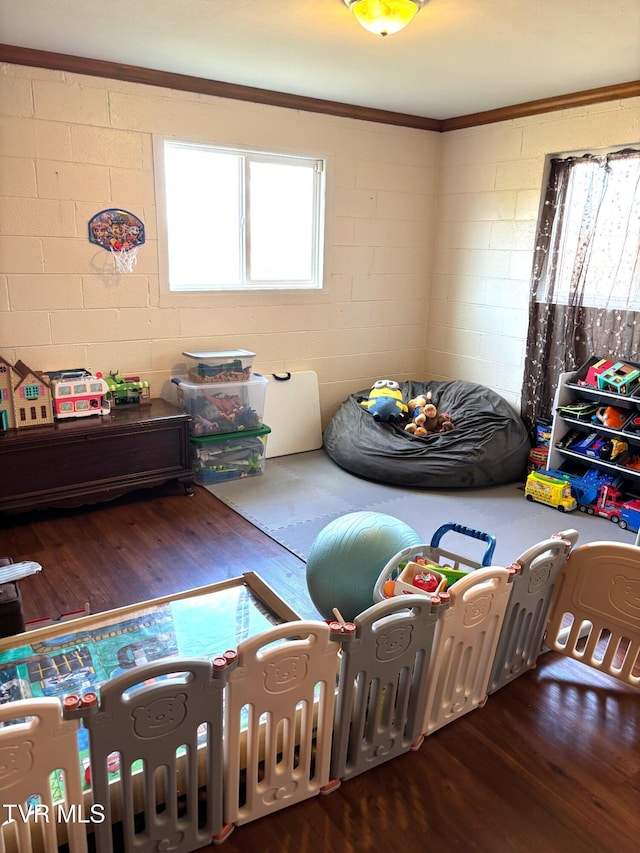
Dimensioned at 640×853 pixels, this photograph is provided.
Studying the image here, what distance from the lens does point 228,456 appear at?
411cm

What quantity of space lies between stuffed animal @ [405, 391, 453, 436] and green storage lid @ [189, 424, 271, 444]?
1.01 m

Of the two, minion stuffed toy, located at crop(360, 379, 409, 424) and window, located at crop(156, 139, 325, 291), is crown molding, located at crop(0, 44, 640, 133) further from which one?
minion stuffed toy, located at crop(360, 379, 409, 424)

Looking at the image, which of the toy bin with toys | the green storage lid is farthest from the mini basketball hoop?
the toy bin with toys

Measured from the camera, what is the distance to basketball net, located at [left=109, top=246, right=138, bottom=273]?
12.4ft

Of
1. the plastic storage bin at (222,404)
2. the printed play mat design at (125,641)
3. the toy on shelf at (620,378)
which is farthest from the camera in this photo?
the plastic storage bin at (222,404)

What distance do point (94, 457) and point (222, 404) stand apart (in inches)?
35.3

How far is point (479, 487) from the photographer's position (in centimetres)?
408

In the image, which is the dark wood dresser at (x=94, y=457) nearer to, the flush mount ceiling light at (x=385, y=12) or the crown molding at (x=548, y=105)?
the flush mount ceiling light at (x=385, y=12)

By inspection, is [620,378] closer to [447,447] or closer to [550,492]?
[550,492]

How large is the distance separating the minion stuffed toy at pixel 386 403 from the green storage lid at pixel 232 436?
31.8 inches

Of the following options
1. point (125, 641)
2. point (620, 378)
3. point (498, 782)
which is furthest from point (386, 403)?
point (498, 782)

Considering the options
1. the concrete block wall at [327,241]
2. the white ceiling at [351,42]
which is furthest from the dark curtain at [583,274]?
the white ceiling at [351,42]

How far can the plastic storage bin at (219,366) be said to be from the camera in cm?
397

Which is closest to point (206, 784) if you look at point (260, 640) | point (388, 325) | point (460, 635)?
point (260, 640)
